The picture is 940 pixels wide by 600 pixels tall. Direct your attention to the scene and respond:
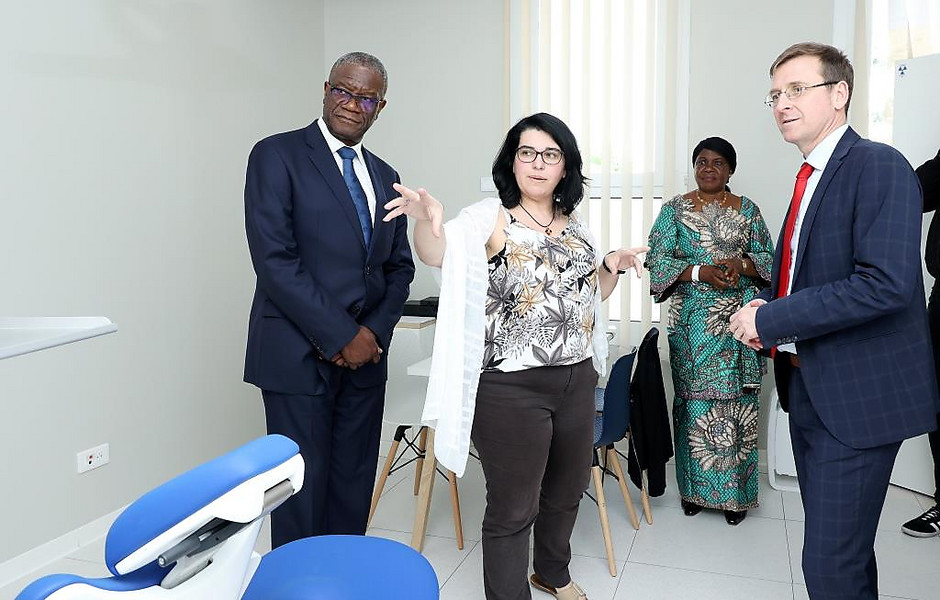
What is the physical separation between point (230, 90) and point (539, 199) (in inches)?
86.2

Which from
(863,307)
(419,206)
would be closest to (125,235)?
(419,206)

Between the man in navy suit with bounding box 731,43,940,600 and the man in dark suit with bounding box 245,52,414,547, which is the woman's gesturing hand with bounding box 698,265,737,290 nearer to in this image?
the man in navy suit with bounding box 731,43,940,600

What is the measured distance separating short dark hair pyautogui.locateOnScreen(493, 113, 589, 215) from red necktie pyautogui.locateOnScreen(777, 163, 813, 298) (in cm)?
64

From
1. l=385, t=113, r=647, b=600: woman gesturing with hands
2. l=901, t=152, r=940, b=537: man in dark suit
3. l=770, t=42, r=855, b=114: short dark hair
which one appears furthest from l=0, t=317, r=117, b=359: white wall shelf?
l=901, t=152, r=940, b=537: man in dark suit

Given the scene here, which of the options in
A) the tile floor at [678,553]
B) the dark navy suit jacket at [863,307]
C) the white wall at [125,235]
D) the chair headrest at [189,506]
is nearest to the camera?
the chair headrest at [189,506]

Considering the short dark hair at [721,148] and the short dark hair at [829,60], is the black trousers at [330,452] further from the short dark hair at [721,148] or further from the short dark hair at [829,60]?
the short dark hair at [721,148]

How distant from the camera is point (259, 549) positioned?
318cm

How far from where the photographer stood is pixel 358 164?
2564 millimetres

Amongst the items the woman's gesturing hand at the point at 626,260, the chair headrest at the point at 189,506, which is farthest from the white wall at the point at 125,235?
the chair headrest at the point at 189,506

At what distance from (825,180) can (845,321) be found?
34 centimetres

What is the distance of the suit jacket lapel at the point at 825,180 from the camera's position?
184 cm

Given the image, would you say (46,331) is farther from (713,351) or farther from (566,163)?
(713,351)

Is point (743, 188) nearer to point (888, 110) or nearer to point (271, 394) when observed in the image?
point (888, 110)

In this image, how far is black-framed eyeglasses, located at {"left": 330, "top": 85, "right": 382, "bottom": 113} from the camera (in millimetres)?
2385
